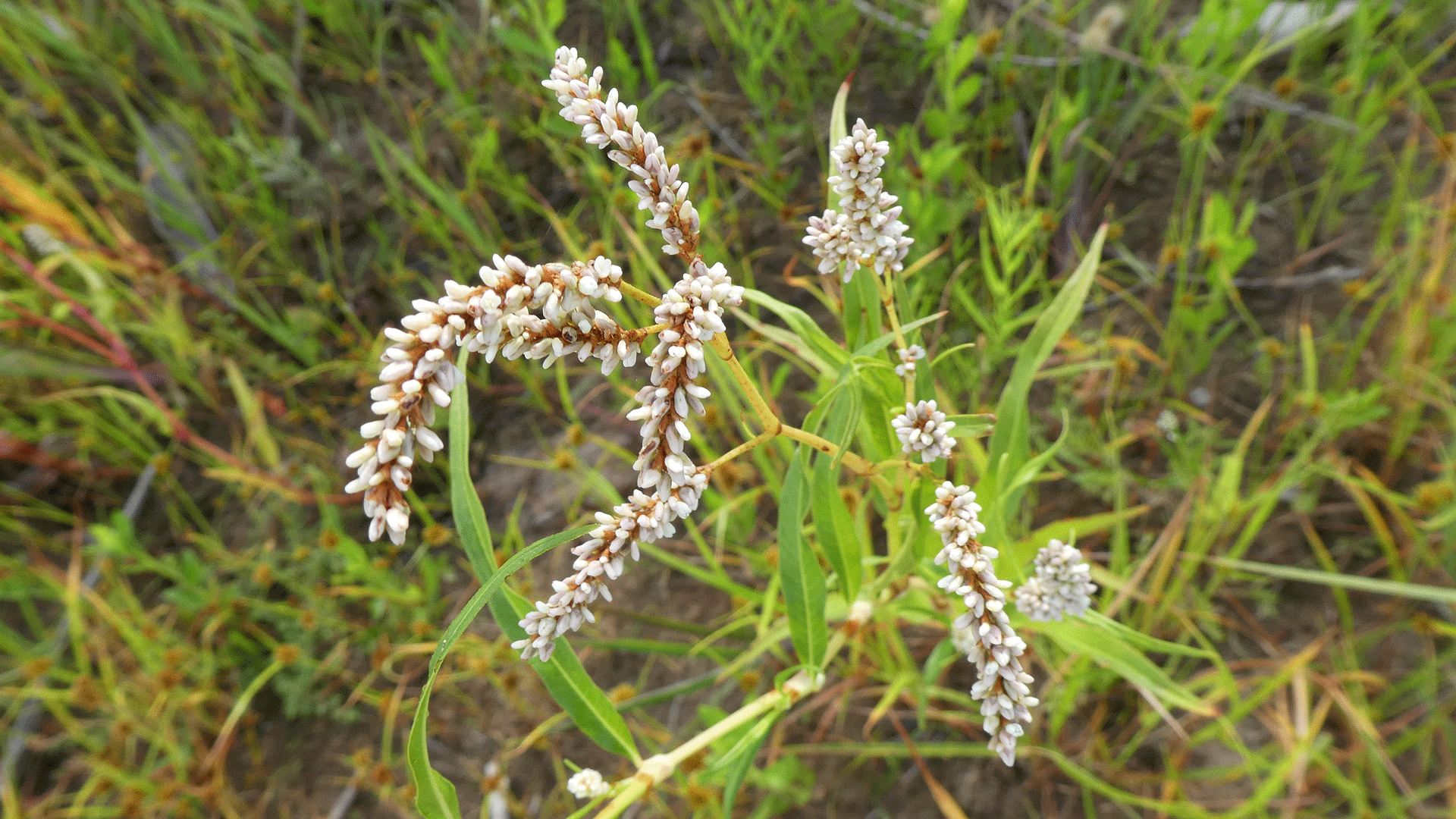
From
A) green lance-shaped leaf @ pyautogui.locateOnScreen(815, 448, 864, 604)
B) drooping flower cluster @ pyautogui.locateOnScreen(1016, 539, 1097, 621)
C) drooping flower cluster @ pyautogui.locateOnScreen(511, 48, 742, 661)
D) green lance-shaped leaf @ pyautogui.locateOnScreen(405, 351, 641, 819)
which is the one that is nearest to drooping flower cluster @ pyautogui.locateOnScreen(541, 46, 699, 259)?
drooping flower cluster @ pyautogui.locateOnScreen(511, 48, 742, 661)

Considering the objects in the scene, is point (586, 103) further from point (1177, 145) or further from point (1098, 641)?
point (1177, 145)

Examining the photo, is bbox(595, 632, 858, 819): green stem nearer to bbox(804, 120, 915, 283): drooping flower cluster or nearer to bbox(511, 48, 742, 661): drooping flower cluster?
bbox(511, 48, 742, 661): drooping flower cluster

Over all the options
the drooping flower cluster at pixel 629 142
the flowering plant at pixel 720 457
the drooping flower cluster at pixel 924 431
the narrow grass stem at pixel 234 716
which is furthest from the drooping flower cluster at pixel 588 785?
the narrow grass stem at pixel 234 716

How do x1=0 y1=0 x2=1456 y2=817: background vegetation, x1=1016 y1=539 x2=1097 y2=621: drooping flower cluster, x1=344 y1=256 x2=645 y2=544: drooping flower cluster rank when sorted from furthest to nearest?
x1=0 y1=0 x2=1456 y2=817: background vegetation, x1=1016 y1=539 x2=1097 y2=621: drooping flower cluster, x1=344 y1=256 x2=645 y2=544: drooping flower cluster

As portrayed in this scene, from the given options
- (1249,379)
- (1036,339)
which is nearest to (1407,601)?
(1249,379)

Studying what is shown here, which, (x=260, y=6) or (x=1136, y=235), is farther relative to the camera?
(x=260, y=6)

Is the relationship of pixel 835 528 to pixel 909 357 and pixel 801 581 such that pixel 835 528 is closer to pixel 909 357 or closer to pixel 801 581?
pixel 801 581

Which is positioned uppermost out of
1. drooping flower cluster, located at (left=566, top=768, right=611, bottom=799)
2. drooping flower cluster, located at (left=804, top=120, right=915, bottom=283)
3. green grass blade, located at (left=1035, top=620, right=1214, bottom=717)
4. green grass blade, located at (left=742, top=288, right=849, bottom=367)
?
drooping flower cluster, located at (left=804, top=120, right=915, bottom=283)

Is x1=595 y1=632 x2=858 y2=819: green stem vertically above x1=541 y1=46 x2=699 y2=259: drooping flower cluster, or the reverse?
x1=541 y1=46 x2=699 y2=259: drooping flower cluster
